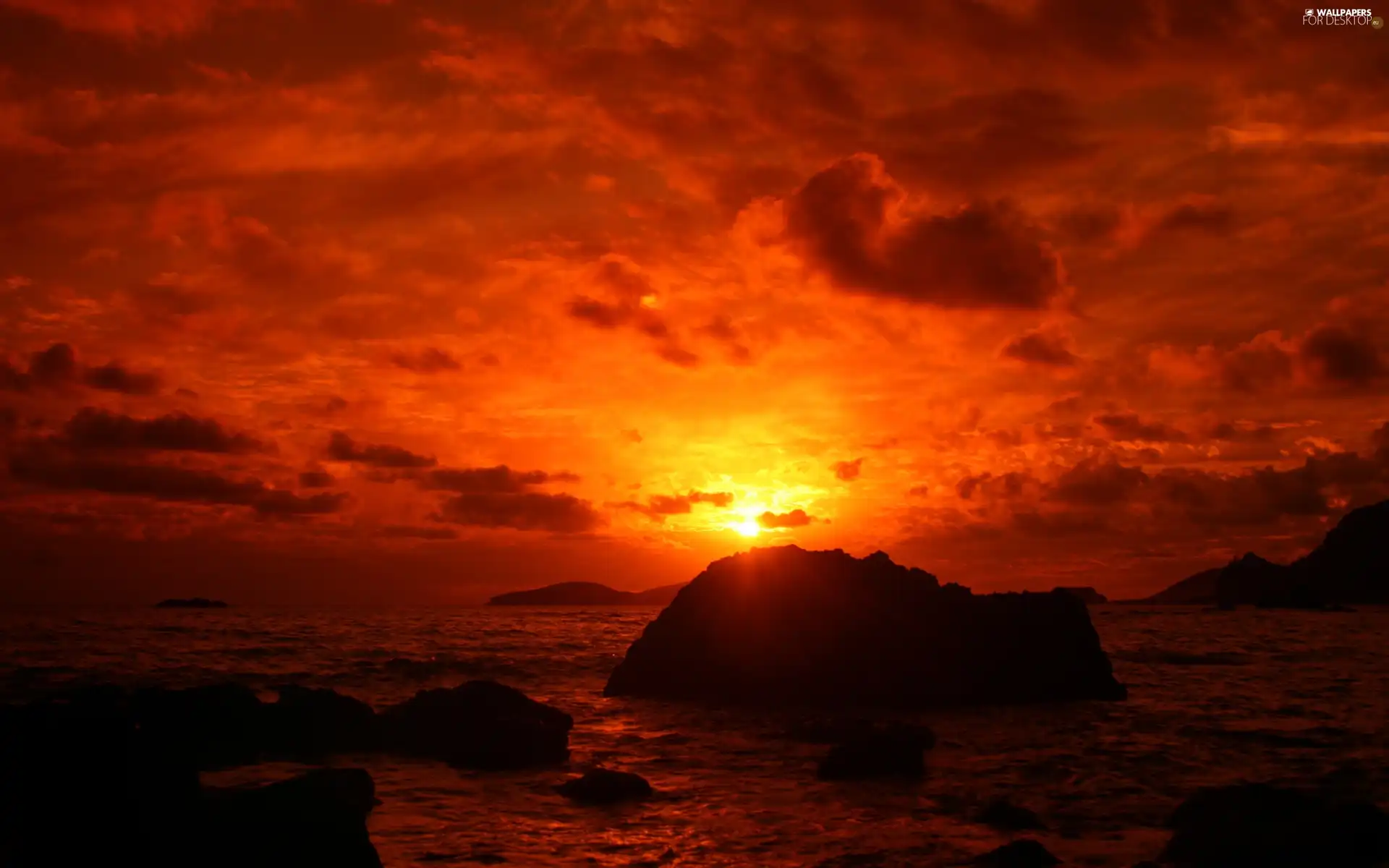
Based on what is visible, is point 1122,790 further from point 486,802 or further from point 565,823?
point 486,802

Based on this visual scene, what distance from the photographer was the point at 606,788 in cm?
2230

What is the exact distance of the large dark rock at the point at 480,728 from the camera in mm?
26734

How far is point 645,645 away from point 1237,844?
27.8m

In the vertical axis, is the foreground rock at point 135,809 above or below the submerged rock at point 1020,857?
above

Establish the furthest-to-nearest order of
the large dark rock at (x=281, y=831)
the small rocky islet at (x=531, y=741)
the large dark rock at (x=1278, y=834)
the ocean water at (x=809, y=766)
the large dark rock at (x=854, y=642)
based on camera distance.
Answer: the large dark rock at (x=854, y=642)
the ocean water at (x=809, y=766)
the large dark rock at (x=1278, y=834)
the large dark rock at (x=281, y=831)
the small rocky islet at (x=531, y=741)

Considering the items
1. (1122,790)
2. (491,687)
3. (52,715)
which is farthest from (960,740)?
→ (52,715)

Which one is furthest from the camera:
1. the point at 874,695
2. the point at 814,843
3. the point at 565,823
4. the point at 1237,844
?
the point at 874,695

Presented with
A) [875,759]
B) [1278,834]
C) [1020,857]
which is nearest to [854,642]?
[875,759]

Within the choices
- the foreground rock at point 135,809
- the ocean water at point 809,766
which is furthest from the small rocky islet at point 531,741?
the ocean water at point 809,766

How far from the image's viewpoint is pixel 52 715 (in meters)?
15.4

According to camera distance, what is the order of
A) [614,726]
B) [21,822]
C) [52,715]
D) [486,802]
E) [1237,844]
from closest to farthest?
[21,822]
[52,715]
[1237,844]
[486,802]
[614,726]

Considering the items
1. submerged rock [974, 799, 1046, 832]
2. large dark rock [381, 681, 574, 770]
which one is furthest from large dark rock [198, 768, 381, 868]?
submerged rock [974, 799, 1046, 832]

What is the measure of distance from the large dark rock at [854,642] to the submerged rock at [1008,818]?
1797cm

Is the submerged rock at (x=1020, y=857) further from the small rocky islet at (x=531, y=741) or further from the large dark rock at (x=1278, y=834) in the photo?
the large dark rock at (x=1278, y=834)
